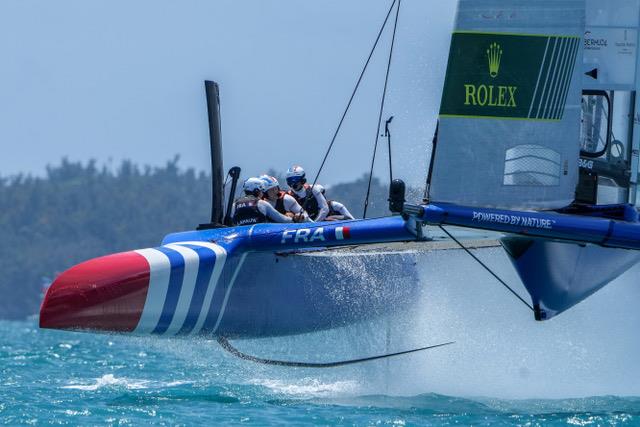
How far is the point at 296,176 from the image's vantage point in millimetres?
11062

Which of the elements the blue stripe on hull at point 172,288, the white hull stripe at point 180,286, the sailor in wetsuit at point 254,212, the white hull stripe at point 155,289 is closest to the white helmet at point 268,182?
the sailor in wetsuit at point 254,212

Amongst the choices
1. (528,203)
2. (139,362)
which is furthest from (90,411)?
(139,362)

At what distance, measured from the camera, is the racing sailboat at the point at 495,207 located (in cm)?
820

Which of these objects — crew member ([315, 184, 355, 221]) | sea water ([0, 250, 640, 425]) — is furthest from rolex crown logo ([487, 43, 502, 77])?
crew member ([315, 184, 355, 221])

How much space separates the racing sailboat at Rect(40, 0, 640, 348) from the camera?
323 inches

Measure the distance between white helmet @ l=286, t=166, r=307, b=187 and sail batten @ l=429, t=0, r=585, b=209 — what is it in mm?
2968

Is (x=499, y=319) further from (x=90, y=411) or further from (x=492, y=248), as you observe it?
(x=90, y=411)

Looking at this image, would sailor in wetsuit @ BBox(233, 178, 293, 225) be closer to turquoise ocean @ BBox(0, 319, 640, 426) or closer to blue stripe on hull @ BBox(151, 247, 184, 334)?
→ turquoise ocean @ BBox(0, 319, 640, 426)

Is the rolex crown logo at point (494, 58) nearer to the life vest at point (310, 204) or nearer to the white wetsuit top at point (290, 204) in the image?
the white wetsuit top at point (290, 204)

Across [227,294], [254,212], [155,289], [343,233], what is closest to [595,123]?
[343,233]

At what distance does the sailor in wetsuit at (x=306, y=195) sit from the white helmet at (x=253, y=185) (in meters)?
0.40

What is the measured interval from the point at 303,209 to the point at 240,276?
1.42 meters

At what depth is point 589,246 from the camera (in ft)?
28.6

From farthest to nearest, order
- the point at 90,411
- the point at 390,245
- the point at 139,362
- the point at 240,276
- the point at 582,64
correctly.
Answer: the point at 139,362, the point at 390,245, the point at 240,276, the point at 582,64, the point at 90,411
